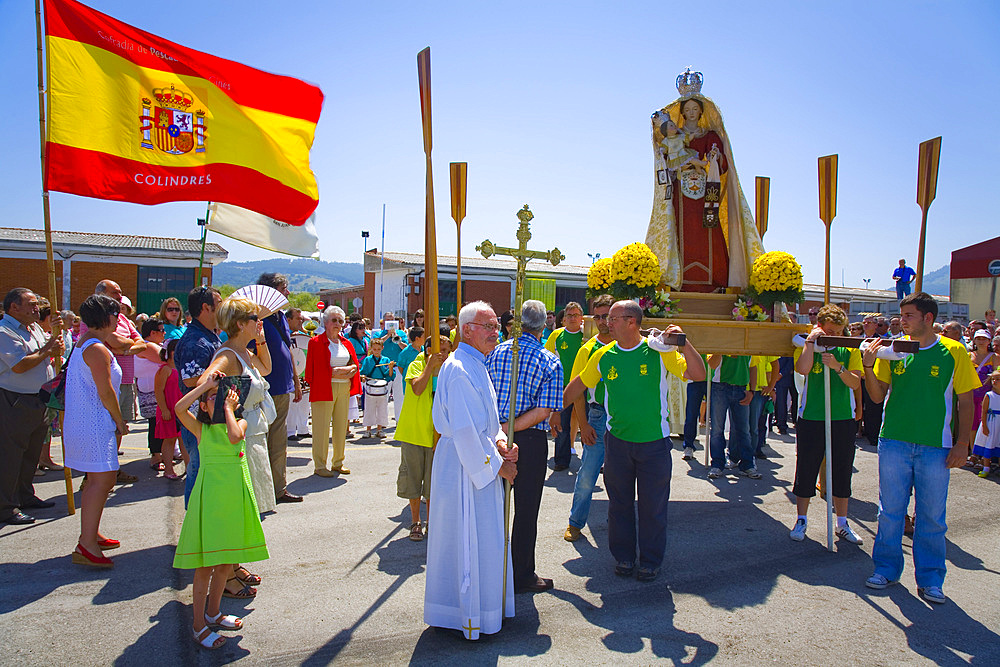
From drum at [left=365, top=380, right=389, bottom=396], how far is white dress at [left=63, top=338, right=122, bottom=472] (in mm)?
5629

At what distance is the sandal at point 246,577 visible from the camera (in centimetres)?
452

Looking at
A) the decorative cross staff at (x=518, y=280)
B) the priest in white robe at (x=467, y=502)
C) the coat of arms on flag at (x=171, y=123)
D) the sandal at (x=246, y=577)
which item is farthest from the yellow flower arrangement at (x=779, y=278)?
the coat of arms on flag at (x=171, y=123)

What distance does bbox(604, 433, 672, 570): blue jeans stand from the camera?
197 inches

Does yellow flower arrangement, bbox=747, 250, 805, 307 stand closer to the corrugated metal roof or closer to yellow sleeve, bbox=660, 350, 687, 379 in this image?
yellow sleeve, bbox=660, 350, 687, 379

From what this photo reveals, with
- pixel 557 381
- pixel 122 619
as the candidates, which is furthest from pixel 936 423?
pixel 122 619

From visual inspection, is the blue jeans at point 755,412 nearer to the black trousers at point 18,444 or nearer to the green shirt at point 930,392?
the green shirt at point 930,392

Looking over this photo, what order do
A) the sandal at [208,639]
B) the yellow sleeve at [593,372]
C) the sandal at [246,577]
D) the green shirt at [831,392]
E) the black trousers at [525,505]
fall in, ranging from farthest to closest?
the green shirt at [831,392] < the yellow sleeve at [593,372] < the black trousers at [525,505] < the sandal at [246,577] < the sandal at [208,639]

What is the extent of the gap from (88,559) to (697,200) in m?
7.17

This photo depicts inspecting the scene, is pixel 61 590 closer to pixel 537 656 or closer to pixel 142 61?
pixel 537 656

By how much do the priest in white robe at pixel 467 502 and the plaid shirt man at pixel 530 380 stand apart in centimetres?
59

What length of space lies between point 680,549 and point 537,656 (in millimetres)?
2362

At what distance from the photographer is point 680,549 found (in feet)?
18.5

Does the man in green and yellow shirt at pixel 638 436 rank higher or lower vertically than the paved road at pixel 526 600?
higher

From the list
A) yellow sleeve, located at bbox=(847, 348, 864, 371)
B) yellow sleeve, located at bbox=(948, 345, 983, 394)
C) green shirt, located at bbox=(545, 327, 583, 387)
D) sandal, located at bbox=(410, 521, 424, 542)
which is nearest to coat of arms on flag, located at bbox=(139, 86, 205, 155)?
sandal, located at bbox=(410, 521, 424, 542)
